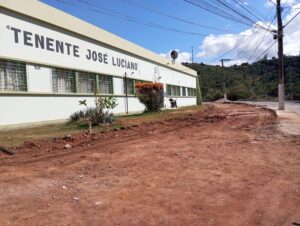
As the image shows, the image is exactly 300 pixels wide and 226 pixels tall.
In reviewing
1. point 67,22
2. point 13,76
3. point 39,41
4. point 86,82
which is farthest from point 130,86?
point 13,76

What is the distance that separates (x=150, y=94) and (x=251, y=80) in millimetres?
75686

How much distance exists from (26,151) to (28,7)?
29.1 ft

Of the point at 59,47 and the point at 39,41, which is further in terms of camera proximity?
the point at 59,47

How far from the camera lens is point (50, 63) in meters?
17.5

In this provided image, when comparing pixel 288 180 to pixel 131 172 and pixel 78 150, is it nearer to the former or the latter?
pixel 131 172

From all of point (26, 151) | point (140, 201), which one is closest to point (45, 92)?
point (26, 151)

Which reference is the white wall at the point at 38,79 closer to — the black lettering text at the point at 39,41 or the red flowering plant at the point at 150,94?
the black lettering text at the point at 39,41

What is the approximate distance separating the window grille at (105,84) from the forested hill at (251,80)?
6965cm

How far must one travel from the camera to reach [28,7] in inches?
636

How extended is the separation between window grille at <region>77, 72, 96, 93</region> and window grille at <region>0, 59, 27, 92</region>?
4.57 m

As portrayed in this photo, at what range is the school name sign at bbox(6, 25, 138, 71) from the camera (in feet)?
51.2

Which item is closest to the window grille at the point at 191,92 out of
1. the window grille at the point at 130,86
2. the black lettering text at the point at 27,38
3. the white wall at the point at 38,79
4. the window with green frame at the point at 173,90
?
the window with green frame at the point at 173,90

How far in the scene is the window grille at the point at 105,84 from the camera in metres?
23.3

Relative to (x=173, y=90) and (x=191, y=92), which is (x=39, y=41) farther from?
(x=191, y=92)
